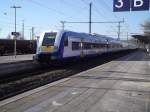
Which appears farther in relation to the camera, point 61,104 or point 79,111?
point 61,104

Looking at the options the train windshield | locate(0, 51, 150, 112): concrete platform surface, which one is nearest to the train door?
the train windshield

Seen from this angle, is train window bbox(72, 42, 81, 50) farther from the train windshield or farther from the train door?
the train windshield

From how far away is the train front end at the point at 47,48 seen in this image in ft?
89.8

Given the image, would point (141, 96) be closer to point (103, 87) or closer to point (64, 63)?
point (103, 87)

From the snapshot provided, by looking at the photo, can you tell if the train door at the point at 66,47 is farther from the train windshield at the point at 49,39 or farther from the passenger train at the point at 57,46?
the train windshield at the point at 49,39

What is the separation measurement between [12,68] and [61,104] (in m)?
13.3

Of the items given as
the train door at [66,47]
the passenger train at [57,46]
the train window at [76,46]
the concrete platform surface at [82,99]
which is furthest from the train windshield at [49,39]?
the concrete platform surface at [82,99]

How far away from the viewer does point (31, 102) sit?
12.3 meters

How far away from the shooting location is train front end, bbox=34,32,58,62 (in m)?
27.4

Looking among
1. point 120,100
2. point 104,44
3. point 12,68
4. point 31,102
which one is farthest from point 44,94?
point 104,44

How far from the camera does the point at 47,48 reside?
2788cm

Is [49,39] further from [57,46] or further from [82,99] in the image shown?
[82,99]

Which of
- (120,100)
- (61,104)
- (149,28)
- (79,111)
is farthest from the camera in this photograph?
(149,28)

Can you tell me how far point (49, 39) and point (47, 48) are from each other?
2.70 ft
